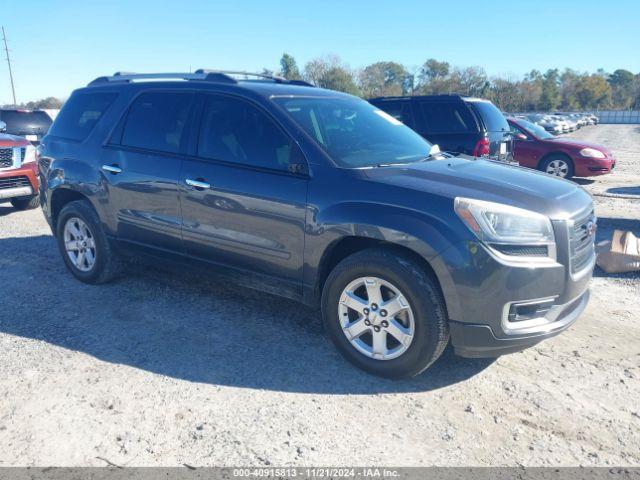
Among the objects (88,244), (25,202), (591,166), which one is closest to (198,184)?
(88,244)

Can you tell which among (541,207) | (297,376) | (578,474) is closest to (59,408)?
(297,376)

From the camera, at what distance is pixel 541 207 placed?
323cm

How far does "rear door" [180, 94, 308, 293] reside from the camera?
148 inches

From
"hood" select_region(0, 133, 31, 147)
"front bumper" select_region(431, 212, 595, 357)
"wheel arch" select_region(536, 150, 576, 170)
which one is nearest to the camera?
"front bumper" select_region(431, 212, 595, 357)

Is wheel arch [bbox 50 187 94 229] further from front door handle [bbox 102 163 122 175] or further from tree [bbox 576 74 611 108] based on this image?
tree [bbox 576 74 611 108]

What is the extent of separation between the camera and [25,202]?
9.36m

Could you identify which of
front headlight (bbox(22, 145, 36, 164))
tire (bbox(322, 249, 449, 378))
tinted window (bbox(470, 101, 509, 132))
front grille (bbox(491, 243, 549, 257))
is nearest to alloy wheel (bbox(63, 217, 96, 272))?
tire (bbox(322, 249, 449, 378))

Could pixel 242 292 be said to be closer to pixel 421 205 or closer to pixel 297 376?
pixel 297 376

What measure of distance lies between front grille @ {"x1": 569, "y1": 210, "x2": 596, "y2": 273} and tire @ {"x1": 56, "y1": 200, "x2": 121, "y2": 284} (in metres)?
4.01

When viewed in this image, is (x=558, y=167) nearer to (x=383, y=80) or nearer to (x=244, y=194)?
(x=244, y=194)

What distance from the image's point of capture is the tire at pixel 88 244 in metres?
5.07

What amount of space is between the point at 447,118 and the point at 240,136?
5.78 meters

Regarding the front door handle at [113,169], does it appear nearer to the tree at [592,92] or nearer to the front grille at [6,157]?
the front grille at [6,157]

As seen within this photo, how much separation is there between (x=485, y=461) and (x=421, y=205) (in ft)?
4.84
